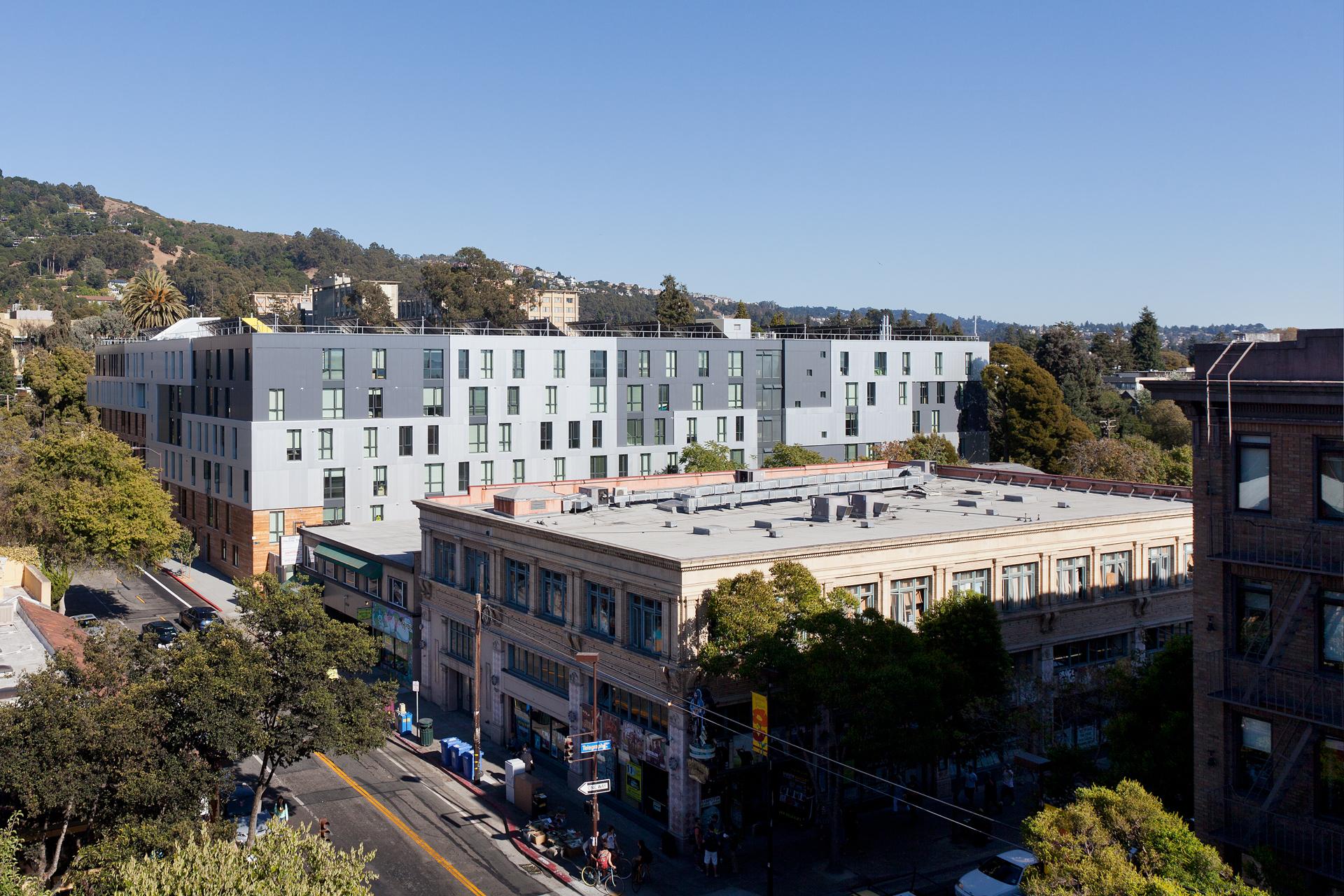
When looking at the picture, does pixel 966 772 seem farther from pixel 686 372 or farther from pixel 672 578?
pixel 686 372

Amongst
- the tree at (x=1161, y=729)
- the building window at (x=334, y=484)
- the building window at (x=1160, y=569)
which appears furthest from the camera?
the building window at (x=334, y=484)

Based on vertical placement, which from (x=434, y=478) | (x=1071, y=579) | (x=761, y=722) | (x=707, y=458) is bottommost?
(x=761, y=722)

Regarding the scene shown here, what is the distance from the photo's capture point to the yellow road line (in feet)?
114

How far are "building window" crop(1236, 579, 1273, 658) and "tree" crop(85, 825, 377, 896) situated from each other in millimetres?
19126

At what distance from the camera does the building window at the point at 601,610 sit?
41188mm

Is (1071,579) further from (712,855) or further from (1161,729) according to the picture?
(712,855)

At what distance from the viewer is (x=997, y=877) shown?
3303 cm

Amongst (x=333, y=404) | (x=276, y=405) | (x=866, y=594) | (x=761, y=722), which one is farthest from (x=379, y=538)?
(x=761, y=722)

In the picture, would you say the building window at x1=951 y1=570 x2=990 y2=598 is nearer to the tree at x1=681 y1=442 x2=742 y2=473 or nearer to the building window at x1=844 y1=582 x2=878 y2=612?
the building window at x1=844 y1=582 x2=878 y2=612

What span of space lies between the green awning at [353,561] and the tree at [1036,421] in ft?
196

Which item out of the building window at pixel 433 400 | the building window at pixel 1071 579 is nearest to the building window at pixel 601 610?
the building window at pixel 1071 579

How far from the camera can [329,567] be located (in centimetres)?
6744

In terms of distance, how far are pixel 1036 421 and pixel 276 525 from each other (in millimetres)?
63024

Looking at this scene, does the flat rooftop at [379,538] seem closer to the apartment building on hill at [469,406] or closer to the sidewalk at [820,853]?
the apartment building on hill at [469,406]
